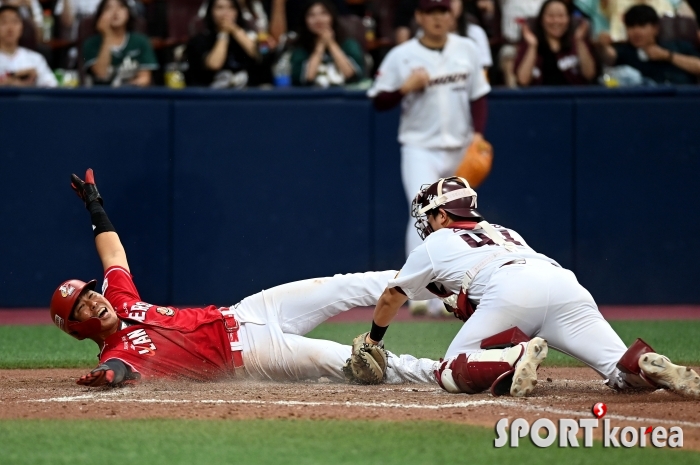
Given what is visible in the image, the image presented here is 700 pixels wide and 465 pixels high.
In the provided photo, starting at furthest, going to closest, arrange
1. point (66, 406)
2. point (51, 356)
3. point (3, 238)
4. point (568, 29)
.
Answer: point (568, 29) → point (3, 238) → point (51, 356) → point (66, 406)

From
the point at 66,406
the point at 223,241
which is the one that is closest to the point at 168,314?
the point at 66,406

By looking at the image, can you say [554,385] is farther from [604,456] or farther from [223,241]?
[223,241]

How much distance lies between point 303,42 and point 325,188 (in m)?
1.44

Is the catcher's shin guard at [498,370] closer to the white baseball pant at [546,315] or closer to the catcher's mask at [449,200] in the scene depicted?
the white baseball pant at [546,315]

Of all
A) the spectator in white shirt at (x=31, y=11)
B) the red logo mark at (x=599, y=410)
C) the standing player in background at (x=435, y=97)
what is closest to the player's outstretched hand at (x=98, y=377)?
the red logo mark at (x=599, y=410)

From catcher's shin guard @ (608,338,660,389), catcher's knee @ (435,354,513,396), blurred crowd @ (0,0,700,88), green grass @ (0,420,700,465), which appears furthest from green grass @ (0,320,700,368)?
blurred crowd @ (0,0,700,88)

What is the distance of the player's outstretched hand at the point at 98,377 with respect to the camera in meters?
5.23

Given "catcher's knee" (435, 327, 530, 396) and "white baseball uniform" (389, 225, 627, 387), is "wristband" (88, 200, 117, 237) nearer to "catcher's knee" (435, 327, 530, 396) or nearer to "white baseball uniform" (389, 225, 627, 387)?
"white baseball uniform" (389, 225, 627, 387)

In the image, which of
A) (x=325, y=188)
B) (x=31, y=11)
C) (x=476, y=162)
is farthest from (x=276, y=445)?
(x=31, y=11)

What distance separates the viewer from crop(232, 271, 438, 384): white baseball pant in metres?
5.97

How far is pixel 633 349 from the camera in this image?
5082mm

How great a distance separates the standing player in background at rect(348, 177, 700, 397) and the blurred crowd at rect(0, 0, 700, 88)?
5.08m

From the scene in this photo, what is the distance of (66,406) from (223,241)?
17.4 feet

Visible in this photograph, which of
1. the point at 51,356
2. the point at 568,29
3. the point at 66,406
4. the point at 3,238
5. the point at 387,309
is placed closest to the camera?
the point at 66,406
